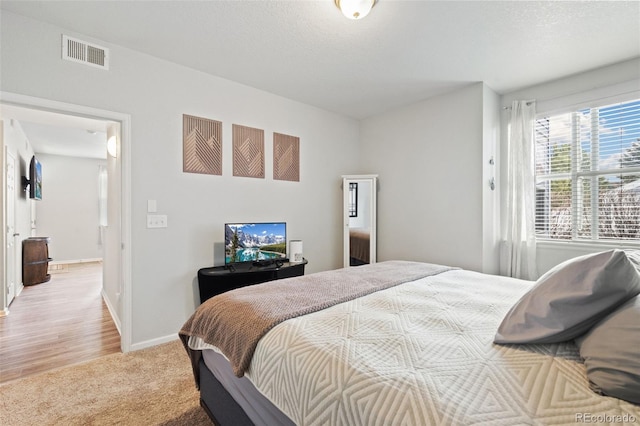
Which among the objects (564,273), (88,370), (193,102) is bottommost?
(88,370)

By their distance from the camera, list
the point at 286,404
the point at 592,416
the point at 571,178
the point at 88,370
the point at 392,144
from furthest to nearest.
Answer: the point at 392,144, the point at 571,178, the point at 88,370, the point at 286,404, the point at 592,416

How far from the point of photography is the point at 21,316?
336 cm

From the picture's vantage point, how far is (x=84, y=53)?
2.36m

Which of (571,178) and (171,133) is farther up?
(171,133)

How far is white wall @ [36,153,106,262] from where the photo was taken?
6609 mm

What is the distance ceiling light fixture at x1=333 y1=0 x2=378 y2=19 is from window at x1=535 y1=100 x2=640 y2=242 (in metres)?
2.55

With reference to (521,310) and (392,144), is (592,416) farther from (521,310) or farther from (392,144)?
(392,144)

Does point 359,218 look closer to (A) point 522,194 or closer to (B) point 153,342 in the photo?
(A) point 522,194

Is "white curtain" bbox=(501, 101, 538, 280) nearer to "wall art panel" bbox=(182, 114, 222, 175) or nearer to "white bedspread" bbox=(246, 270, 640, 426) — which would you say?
"white bedspread" bbox=(246, 270, 640, 426)

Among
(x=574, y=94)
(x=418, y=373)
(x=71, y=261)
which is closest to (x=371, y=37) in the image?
(x=574, y=94)

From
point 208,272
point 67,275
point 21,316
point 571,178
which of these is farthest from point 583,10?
point 67,275

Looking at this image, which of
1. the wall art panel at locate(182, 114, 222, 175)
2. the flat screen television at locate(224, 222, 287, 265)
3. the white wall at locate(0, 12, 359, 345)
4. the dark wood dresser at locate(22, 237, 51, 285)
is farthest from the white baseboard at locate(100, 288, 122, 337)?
the wall art panel at locate(182, 114, 222, 175)

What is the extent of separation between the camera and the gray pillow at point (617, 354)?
0.70m

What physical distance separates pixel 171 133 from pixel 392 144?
279 centimetres
